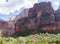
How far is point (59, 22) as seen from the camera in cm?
7431

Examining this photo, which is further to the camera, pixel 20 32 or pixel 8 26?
pixel 8 26

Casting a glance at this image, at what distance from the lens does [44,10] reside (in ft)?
260

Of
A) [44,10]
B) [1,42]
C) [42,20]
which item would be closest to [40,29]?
[42,20]

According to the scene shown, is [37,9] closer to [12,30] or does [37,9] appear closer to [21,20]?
[21,20]

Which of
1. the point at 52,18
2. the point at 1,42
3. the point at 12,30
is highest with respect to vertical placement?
the point at 1,42

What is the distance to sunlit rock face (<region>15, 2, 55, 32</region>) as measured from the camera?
73.9m

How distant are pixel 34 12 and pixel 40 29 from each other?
1122cm

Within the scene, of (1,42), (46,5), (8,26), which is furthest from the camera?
(8,26)

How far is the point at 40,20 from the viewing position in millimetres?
75312

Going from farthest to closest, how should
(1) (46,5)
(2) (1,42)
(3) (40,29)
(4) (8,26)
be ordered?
1. (4) (8,26)
2. (1) (46,5)
3. (3) (40,29)
4. (2) (1,42)

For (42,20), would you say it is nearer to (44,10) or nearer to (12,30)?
(44,10)

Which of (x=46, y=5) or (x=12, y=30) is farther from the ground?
(x=46, y=5)

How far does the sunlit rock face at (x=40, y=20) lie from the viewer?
73938 millimetres

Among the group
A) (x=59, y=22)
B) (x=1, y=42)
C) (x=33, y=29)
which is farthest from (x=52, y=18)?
(x=1, y=42)
